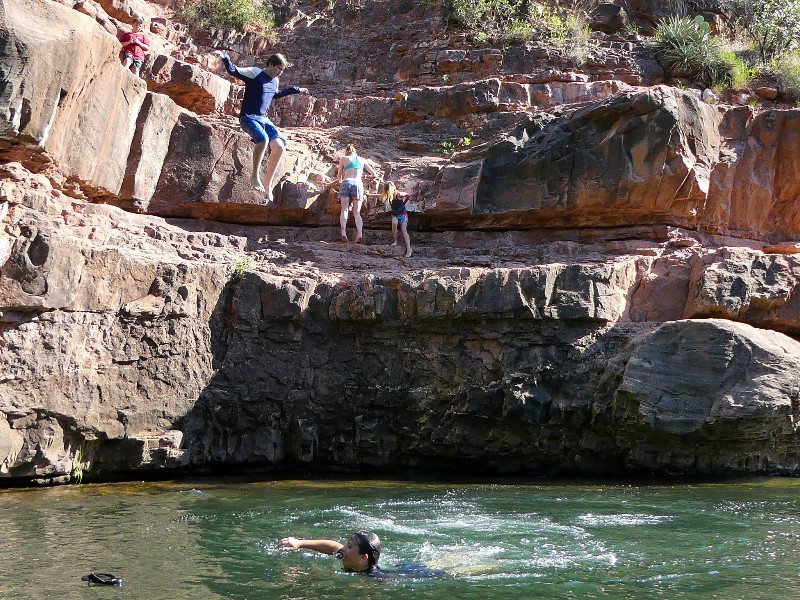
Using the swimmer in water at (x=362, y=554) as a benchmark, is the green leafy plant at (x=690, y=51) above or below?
above

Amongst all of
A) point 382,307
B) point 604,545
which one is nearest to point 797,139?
point 382,307

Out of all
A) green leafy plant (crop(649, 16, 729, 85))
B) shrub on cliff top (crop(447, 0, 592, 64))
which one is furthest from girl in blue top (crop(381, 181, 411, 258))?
green leafy plant (crop(649, 16, 729, 85))

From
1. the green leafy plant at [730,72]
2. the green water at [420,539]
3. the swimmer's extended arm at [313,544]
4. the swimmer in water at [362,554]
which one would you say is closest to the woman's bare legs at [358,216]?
the green water at [420,539]

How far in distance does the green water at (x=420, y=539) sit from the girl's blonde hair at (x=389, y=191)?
5262mm

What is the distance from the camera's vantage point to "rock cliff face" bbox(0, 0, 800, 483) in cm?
1179

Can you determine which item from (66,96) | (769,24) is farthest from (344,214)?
(769,24)

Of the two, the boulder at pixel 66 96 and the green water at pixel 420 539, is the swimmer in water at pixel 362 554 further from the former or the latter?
the boulder at pixel 66 96

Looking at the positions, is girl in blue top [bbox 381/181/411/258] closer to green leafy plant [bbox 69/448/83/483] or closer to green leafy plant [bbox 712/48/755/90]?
green leafy plant [bbox 69/448/83/483]

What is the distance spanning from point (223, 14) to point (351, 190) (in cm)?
752

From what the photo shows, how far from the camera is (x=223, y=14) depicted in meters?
20.4

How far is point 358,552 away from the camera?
7.54 m

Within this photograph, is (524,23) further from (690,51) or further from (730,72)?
(730,72)

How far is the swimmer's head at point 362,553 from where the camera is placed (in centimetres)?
753

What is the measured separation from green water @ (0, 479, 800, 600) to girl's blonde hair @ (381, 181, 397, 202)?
17.3 feet
